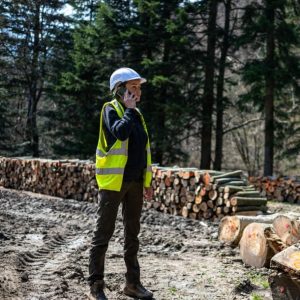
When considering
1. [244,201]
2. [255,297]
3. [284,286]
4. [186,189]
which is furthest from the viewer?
[186,189]

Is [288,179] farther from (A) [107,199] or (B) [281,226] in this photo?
(A) [107,199]

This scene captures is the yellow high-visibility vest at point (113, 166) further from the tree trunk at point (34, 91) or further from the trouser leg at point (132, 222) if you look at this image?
the tree trunk at point (34, 91)

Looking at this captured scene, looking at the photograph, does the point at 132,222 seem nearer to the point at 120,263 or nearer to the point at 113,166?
the point at 113,166

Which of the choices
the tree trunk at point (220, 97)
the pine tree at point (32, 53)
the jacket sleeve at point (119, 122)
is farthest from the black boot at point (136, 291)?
the pine tree at point (32, 53)

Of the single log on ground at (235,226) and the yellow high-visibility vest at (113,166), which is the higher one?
the yellow high-visibility vest at (113,166)

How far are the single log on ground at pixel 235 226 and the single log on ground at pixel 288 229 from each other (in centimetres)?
98

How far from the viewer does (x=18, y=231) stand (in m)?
8.08

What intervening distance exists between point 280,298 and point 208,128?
56.5ft

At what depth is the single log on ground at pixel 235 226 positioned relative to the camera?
7.16 m

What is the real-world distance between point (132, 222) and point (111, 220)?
0.27 m

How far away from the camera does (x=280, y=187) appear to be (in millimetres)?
15359

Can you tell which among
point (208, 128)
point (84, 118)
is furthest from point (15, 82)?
point (208, 128)

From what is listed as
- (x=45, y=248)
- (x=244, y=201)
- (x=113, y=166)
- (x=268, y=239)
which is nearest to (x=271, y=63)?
(x=244, y=201)

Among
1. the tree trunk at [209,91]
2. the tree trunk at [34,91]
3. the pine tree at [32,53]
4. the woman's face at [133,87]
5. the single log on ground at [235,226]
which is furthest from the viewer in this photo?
the tree trunk at [34,91]
